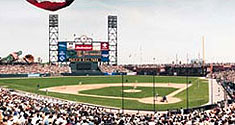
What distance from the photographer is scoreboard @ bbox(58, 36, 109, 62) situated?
311 ft

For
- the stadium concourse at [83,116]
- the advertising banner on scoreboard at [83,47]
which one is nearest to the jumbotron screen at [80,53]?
the advertising banner on scoreboard at [83,47]

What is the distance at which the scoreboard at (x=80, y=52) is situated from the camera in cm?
9481

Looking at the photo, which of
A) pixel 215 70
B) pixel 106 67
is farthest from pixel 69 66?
pixel 215 70

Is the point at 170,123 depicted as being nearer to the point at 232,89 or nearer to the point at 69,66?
the point at 232,89

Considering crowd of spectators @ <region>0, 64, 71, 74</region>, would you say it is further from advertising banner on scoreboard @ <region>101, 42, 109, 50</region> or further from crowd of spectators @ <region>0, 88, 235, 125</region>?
crowd of spectators @ <region>0, 88, 235, 125</region>

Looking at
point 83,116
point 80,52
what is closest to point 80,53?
point 80,52

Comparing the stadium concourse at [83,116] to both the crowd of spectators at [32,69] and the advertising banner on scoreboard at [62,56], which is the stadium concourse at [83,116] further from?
the crowd of spectators at [32,69]

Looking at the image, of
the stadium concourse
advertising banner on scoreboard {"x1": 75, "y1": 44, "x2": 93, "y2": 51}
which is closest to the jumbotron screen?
advertising banner on scoreboard {"x1": 75, "y1": 44, "x2": 93, "y2": 51}

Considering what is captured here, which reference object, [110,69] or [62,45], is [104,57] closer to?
[110,69]

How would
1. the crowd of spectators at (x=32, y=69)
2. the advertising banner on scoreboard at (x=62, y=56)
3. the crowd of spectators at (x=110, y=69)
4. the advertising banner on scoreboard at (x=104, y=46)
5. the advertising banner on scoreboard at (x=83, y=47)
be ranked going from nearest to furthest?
the crowd of spectators at (x=32, y=69)
the advertising banner on scoreboard at (x=83, y=47)
the advertising banner on scoreboard at (x=62, y=56)
the advertising banner on scoreboard at (x=104, y=46)
the crowd of spectators at (x=110, y=69)

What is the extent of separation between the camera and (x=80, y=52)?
311ft

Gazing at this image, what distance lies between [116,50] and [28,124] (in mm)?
94818

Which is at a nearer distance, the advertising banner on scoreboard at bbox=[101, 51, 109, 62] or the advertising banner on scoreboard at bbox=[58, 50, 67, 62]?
the advertising banner on scoreboard at bbox=[58, 50, 67, 62]

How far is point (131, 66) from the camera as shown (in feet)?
383
